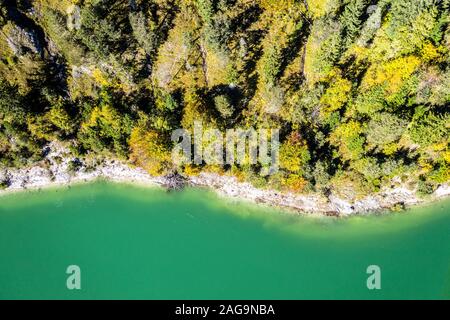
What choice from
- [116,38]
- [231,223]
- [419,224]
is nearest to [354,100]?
[419,224]

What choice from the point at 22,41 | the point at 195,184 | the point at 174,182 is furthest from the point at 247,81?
the point at 22,41

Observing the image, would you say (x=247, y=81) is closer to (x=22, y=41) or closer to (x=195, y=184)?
(x=195, y=184)

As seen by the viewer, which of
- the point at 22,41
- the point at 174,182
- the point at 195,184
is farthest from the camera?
the point at 195,184

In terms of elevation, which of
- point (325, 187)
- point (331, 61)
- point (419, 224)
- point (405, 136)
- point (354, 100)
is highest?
point (331, 61)

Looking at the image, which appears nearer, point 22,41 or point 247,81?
point 22,41

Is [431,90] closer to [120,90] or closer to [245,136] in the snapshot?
[245,136]
